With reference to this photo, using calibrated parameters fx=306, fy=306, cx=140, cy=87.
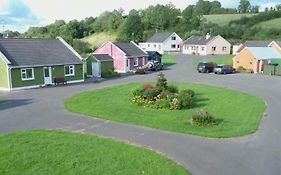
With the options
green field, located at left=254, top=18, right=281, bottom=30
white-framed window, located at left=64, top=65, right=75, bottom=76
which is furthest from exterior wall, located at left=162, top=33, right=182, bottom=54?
white-framed window, located at left=64, top=65, right=75, bottom=76

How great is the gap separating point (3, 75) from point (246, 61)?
35479 millimetres

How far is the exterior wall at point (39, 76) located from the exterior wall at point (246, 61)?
1027 inches

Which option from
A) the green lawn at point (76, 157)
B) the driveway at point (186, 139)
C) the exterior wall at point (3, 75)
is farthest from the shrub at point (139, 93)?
the exterior wall at point (3, 75)

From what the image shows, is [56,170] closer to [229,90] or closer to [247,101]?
[247,101]

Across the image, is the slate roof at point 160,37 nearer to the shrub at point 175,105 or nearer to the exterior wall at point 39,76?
the exterior wall at point 39,76

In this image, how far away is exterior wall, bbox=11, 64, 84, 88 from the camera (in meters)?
A: 32.0

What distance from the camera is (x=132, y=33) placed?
109938 millimetres

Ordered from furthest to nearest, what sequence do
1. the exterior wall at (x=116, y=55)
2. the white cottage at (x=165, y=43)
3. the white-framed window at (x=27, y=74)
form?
the white cottage at (x=165, y=43) < the exterior wall at (x=116, y=55) < the white-framed window at (x=27, y=74)

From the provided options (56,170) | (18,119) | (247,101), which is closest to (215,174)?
(56,170)

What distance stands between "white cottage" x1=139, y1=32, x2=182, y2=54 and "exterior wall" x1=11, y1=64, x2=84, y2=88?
5505 cm

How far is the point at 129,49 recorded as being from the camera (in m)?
50.1

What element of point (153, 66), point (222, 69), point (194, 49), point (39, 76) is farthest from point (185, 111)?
point (194, 49)

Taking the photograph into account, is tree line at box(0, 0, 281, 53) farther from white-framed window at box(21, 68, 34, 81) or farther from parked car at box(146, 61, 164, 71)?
white-framed window at box(21, 68, 34, 81)

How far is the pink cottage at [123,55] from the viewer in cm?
4790
